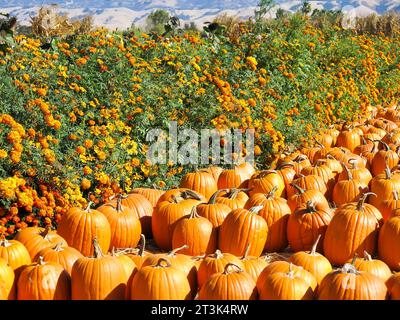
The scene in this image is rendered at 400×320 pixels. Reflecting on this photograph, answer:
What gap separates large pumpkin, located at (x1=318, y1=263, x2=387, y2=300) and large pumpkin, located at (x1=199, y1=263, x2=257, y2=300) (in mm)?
352

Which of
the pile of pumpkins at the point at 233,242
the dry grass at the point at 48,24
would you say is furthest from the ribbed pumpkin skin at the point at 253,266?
the dry grass at the point at 48,24

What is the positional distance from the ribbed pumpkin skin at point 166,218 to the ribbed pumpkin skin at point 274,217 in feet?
1.57

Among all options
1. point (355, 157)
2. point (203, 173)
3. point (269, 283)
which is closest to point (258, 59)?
point (355, 157)

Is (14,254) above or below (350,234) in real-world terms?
above

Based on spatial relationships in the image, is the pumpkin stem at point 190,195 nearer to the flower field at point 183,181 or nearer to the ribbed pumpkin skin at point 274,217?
the flower field at point 183,181

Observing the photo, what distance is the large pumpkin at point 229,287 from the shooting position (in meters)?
2.97

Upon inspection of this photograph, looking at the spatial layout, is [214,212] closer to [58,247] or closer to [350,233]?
[350,233]

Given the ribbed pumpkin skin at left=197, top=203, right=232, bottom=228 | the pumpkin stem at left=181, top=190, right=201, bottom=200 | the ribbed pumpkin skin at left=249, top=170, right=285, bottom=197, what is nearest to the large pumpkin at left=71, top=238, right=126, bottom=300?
the ribbed pumpkin skin at left=197, top=203, right=232, bottom=228

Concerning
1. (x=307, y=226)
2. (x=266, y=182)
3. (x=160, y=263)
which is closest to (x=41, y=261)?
(x=160, y=263)

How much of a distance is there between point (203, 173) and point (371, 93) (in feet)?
19.4

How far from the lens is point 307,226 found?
4.20 meters

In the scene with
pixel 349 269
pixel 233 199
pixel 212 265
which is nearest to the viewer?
pixel 349 269

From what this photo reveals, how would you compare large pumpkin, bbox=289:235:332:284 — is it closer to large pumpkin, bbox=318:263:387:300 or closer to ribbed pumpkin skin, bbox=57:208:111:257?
large pumpkin, bbox=318:263:387:300

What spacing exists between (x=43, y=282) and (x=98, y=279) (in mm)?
278
